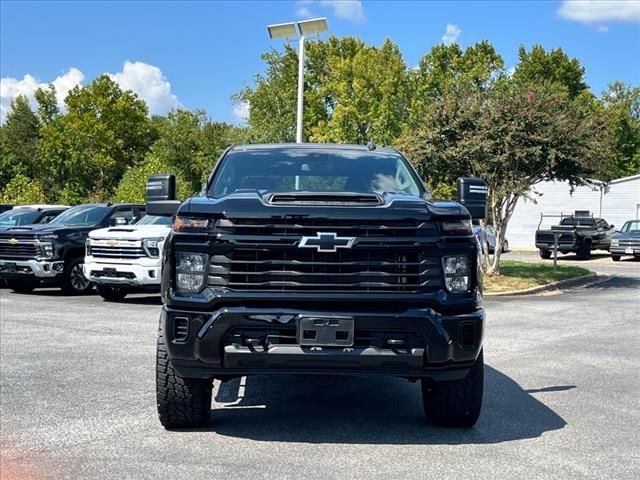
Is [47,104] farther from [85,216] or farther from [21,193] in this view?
[85,216]

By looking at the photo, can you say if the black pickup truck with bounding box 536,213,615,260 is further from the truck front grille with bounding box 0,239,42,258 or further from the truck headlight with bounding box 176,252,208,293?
the truck headlight with bounding box 176,252,208,293

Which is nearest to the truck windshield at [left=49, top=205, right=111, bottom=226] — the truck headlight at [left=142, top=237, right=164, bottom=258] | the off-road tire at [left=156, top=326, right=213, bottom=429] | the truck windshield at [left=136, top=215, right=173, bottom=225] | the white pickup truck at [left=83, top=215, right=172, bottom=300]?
the truck windshield at [left=136, top=215, right=173, bottom=225]

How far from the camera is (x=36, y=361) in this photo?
800 cm

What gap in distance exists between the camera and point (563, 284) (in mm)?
19531

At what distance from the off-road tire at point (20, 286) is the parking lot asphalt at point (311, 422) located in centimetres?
704

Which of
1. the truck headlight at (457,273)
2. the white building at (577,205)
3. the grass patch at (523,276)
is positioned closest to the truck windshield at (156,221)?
the grass patch at (523,276)

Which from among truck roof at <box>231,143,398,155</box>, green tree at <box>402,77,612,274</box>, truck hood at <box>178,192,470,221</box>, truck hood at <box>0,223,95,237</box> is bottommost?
truck hood at <box>0,223,95,237</box>

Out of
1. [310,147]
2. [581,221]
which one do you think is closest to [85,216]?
[310,147]

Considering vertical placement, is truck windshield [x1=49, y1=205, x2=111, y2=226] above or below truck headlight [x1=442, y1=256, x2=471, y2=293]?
above

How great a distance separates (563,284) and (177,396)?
15.9m

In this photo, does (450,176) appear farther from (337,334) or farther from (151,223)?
(337,334)

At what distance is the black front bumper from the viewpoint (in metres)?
4.80

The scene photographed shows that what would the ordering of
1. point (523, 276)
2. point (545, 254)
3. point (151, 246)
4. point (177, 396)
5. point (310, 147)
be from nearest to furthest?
point (177, 396), point (310, 147), point (151, 246), point (523, 276), point (545, 254)

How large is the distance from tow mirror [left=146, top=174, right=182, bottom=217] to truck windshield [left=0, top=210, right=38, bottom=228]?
1350 centimetres
